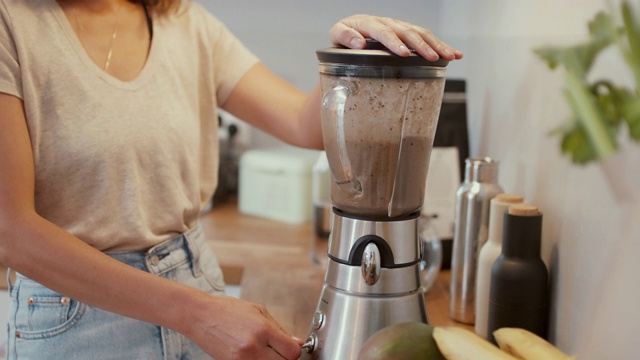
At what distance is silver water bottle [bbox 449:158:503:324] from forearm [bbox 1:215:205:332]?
454 millimetres

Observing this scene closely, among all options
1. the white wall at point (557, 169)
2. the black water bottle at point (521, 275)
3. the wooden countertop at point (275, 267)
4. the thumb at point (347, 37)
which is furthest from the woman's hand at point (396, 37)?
the wooden countertop at point (275, 267)

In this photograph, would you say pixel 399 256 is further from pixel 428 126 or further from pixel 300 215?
pixel 300 215

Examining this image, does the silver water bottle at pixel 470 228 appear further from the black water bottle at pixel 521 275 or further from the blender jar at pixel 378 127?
the blender jar at pixel 378 127

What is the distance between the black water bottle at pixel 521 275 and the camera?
3.21 feet

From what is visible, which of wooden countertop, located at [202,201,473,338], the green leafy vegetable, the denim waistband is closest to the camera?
the green leafy vegetable

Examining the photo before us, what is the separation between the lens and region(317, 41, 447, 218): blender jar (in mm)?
825

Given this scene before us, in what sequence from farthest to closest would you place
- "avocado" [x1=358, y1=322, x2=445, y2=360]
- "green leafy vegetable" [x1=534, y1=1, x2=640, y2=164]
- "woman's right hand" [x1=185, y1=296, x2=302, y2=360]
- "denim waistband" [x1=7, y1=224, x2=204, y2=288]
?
"denim waistband" [x1=7, y1=224, x2=204, y2=288], "woman's right hand" [x1=185, y1=296, x2=302, y2=360], "avocado" [x1=358, y1=322, x2=445, y2=360], "green leafy vegetable" [x1=534, y1=1, x2=640, y2=164]

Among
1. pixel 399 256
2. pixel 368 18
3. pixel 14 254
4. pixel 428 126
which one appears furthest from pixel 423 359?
pixel 14 254

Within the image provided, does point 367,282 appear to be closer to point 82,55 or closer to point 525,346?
point 525,346

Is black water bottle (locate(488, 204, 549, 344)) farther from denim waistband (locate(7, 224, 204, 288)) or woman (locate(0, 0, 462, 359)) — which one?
denim waistband (locate(7, 224, 204, 288))

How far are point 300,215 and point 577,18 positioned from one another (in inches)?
50.3

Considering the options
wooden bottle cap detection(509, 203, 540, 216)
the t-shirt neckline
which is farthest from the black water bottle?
the t-shirt neckline

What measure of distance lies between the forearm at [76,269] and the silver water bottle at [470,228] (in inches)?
17.9

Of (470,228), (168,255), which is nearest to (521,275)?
(470,228)
